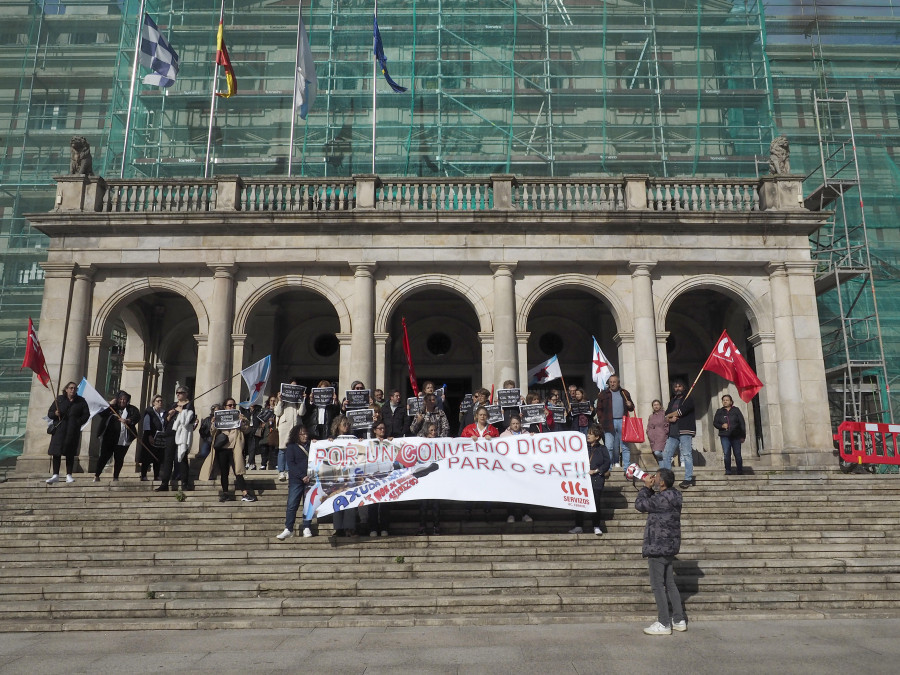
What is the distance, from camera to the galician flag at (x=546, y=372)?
18.0 m

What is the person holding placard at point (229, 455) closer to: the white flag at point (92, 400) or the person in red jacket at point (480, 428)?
the white flag at point (92, 400)

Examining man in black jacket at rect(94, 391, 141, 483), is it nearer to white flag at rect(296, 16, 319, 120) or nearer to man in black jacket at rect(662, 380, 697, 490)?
man in black jacket at rect(662, 380, 697, 490)

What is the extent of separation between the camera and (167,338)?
76.9 feet

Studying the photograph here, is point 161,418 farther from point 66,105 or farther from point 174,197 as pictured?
point 66,105

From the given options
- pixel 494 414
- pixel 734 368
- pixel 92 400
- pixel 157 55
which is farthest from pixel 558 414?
pixel 157 55

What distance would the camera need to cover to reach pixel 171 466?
1420 cm

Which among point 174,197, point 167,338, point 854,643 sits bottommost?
point 854,643

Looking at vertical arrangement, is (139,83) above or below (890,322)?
above

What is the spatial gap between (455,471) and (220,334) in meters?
9.56

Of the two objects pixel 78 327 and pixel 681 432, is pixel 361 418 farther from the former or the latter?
pixel 78 327

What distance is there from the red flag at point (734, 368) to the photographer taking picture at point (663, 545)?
25.3 feet

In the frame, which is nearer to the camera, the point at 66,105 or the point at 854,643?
the point at 854,643

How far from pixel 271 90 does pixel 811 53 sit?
22.9 meters

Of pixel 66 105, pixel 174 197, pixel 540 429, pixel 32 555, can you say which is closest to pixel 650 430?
pixel 540 429
